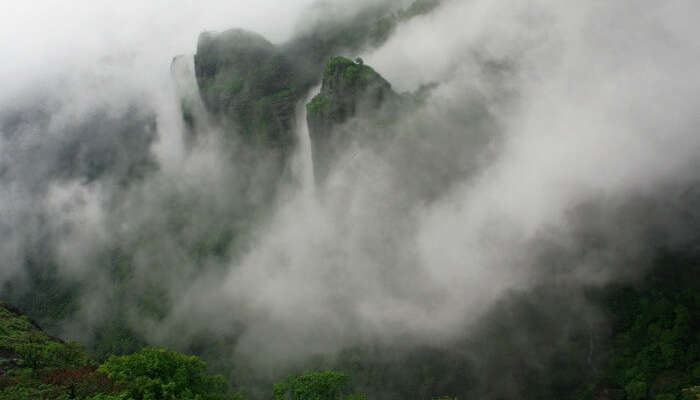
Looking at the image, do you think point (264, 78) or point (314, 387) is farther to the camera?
point (264, 78)

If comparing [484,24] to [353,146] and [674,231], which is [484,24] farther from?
[674,231]

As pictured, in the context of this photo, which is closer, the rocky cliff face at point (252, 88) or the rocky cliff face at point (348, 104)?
the rocky cliff face at point (348, 104)

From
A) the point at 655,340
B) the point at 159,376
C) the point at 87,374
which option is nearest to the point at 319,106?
the point at 655,340

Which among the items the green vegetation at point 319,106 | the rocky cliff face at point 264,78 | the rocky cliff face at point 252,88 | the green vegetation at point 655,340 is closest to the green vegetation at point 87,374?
the green vegetation at point 655,340

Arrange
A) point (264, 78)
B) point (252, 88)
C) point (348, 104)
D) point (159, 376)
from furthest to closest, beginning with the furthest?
point (264, 78) < point (252, 88) < point (348, 104) < point (159, 376)

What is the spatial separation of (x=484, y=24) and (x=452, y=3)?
1354 cm

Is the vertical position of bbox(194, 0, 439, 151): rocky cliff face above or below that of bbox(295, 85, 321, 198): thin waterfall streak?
A: above

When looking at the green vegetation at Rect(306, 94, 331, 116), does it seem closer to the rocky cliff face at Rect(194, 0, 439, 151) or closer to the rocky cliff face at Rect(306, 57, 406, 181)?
the rocky cliff face at Rect(306, 57, 406, 181)

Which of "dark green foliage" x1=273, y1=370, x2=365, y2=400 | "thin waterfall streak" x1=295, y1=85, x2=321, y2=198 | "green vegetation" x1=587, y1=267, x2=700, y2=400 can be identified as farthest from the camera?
"thin waterfall streak" x1=295, y1=85, x2=321, y2=198

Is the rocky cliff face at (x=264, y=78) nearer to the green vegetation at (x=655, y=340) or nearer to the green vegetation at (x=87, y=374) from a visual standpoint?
the green vegetation at (x=655, y=340)

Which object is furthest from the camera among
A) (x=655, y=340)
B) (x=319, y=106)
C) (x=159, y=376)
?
(x=319, y=106)

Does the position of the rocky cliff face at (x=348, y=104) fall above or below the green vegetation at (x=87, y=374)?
above

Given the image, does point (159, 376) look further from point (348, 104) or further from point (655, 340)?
point (348, 104)

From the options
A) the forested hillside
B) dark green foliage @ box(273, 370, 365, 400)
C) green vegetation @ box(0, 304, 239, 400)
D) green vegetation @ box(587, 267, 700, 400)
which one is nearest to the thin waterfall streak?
the forested hillside
